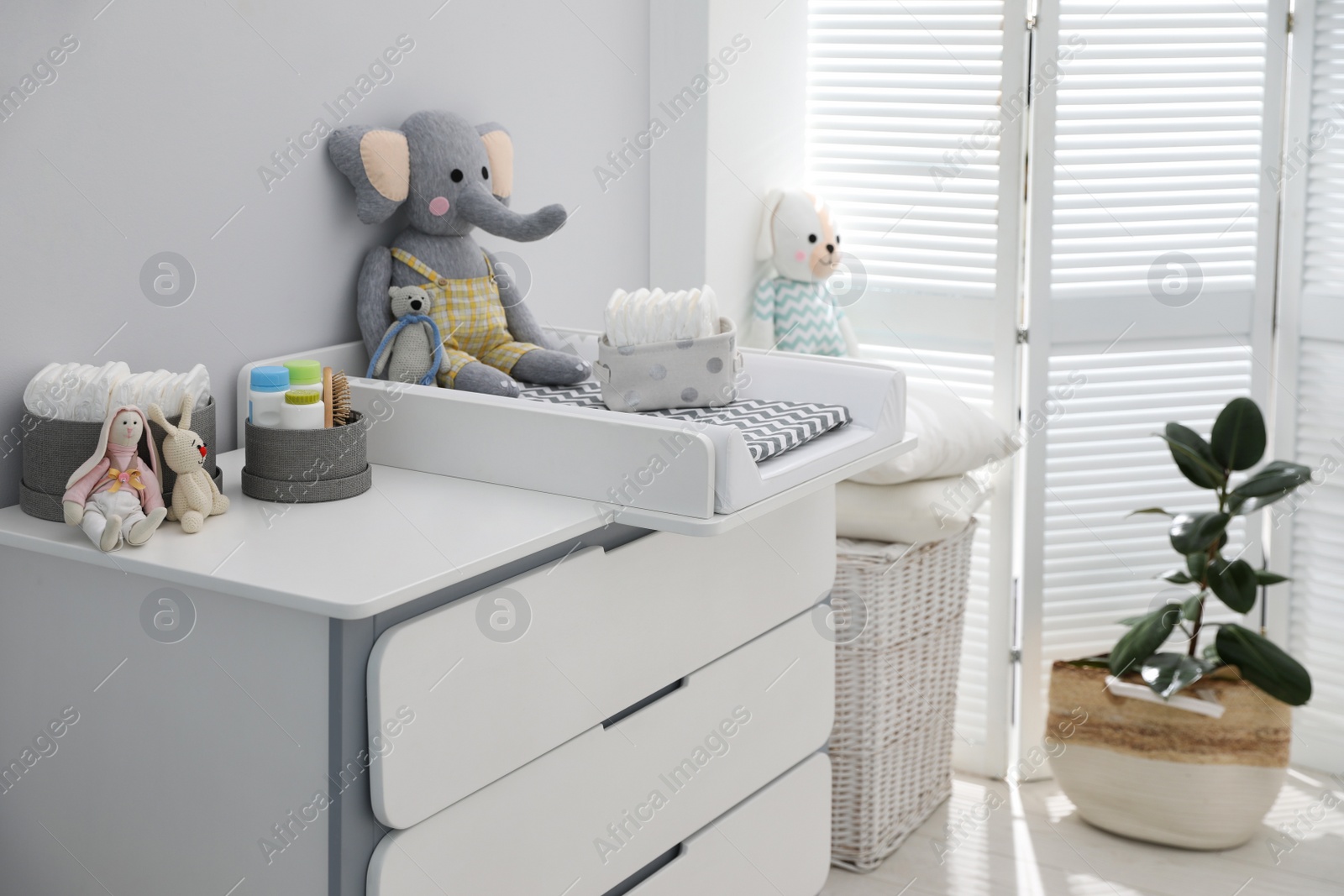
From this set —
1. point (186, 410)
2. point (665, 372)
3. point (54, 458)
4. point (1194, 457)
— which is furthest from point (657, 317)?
point (1194, 457)

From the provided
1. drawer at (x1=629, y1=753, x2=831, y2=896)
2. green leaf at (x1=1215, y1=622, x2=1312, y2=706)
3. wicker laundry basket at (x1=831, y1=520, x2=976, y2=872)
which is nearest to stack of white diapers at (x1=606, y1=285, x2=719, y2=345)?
drawer at (x1=629, y1=753, x2=831, y2=896)

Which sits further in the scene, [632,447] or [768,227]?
[768,227]

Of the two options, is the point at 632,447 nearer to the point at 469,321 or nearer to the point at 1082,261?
the point at 469,321

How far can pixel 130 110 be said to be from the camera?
4.27ft

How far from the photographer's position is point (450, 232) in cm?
161

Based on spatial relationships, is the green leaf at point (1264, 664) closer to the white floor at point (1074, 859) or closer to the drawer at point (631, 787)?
the white floor at point (1074, 859)

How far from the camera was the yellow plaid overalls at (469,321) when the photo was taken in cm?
158

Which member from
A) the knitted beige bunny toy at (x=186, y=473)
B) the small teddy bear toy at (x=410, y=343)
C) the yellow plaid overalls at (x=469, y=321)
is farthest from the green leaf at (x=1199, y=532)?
the knitted beige bunny toy at (x=186, y=473)

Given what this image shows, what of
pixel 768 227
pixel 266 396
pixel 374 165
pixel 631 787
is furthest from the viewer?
pixel 768 227

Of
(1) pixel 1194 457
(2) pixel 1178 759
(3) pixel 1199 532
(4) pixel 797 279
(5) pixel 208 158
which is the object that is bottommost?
(2) pixel 1178 759

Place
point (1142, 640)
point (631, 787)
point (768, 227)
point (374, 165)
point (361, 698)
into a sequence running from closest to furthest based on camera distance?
1. point (361, 698)
2. point (631, 787)
3. point (374, 165)
4. point (1142, 640)
5. point (768, 227)

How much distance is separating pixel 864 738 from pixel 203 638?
1311 millimetres

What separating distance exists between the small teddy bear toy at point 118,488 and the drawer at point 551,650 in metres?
0.27

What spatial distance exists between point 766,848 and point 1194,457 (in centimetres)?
110
